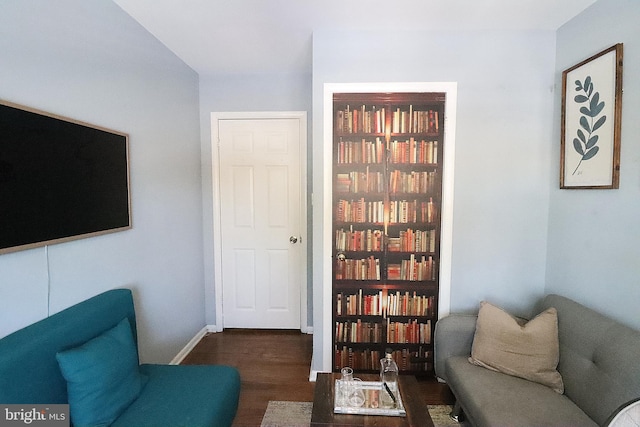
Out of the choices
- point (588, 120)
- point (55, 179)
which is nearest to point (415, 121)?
point (588, 120)

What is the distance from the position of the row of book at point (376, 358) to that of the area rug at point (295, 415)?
0.35 metres

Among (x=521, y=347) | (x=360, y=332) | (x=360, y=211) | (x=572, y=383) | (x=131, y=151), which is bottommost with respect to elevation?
(x=360, y=332)

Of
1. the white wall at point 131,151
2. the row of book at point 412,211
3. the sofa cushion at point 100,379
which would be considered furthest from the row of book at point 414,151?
the sofa cushion at point 100,379

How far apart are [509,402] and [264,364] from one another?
1783 millimetres

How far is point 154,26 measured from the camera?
2.03m

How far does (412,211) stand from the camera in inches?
89.0

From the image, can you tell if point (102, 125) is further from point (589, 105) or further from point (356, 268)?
point (589, 105)

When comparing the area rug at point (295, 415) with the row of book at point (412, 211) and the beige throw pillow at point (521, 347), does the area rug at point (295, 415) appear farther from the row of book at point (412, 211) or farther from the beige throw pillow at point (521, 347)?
the row of book at point (412, 211)

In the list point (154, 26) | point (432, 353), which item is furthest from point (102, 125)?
point (432, 353)

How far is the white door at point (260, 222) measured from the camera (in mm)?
2949

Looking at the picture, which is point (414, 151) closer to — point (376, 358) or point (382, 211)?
point (382, 211)

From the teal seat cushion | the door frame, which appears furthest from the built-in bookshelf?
the teal seat cushion

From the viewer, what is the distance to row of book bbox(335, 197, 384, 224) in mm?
2273

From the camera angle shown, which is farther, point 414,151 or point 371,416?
point 414,151
